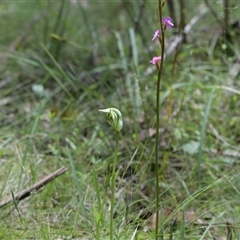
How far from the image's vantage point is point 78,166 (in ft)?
6.31

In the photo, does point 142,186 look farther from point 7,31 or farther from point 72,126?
point 7,31

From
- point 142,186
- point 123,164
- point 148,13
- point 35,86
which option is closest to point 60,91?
point 35,86

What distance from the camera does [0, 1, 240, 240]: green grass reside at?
1.54 m

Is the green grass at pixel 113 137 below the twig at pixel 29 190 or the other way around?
below

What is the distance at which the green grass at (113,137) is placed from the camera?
5.04ft

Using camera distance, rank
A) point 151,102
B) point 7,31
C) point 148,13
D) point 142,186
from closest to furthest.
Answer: point 142,186 → point 151,102 → point 148,13 → point 7,31

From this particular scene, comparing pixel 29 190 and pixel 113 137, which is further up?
pixel 29 190

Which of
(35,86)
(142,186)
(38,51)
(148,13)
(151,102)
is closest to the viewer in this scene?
(142,186)

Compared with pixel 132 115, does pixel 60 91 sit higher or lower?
lower

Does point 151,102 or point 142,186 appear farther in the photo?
point 151,102

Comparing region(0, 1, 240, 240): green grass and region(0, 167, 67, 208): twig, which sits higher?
region(0, 167, 67, 208): twig

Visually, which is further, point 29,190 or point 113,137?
point 113,137

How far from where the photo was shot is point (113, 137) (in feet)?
7.06

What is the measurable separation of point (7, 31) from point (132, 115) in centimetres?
159
